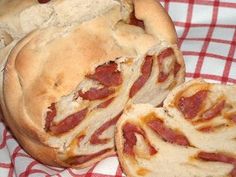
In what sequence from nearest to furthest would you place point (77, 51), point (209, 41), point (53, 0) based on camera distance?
point (77, 51) < point (53, 0) < point (209, 41)

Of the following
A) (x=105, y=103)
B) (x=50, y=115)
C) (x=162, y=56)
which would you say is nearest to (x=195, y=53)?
(x=162, y=56)

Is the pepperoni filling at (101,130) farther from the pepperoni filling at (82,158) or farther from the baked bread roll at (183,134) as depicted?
the baked bread roll at (183,134)

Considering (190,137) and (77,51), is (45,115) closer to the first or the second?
(77,51)

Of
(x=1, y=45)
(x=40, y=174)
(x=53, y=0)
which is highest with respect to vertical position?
(x=53, y=0)

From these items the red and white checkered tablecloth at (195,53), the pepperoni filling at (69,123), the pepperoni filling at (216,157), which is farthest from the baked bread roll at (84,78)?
the pepperoni filling at (216,157)

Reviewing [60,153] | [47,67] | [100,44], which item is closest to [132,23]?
[100,44]

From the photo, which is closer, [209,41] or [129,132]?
[129,132]

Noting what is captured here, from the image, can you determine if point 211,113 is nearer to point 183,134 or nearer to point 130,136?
point 183,134
